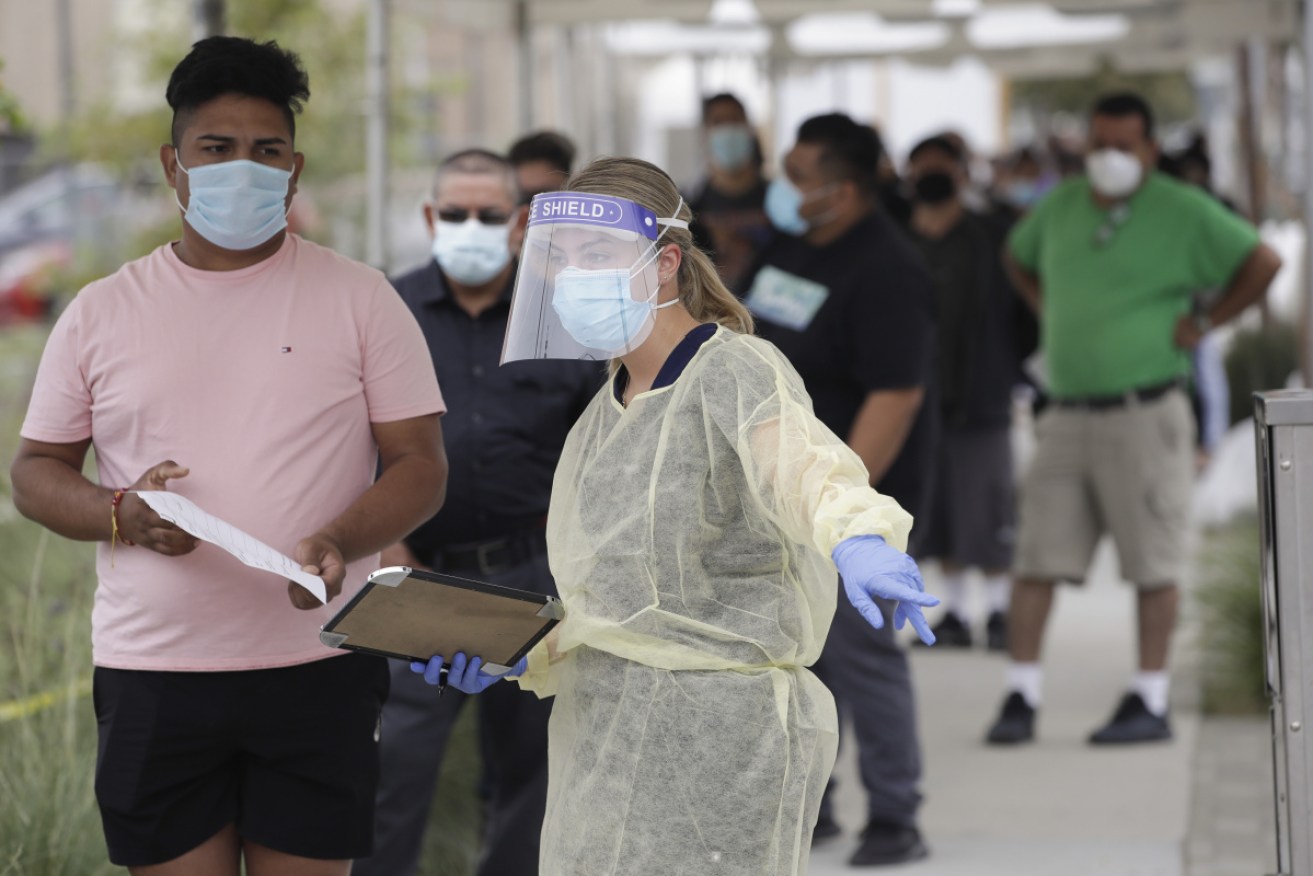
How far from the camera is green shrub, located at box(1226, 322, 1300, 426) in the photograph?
1250 cm

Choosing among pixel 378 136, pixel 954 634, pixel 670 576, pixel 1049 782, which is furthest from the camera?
pixel 954 634

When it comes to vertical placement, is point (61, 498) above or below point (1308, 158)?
below

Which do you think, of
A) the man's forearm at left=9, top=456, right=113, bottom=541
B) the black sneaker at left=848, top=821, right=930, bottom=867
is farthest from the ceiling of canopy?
the man's forearm at left=9, top=456, right=113, bottom=541

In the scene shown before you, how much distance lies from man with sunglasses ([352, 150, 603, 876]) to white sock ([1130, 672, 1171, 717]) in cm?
303

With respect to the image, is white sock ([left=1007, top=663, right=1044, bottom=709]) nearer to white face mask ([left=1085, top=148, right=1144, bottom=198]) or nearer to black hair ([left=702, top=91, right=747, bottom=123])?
white face mask ([left=1085, top=148, right=1144, bottom=198])

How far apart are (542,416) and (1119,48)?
1052cm

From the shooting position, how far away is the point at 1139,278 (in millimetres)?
6402

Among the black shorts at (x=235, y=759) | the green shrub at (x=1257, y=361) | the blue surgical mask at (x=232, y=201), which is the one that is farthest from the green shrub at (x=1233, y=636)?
the green shrub at (x=1257, y=361)

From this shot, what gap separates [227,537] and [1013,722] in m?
4.40

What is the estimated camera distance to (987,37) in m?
13.5

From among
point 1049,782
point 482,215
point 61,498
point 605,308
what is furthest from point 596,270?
point 1049,782

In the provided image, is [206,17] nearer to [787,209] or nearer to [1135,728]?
[787,209]

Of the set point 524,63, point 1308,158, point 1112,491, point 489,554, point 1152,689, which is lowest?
point 1152,689

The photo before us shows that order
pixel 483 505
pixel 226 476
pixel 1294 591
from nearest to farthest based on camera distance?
pixel 226 476 → pixel 1294 591 → pixel 483 505
